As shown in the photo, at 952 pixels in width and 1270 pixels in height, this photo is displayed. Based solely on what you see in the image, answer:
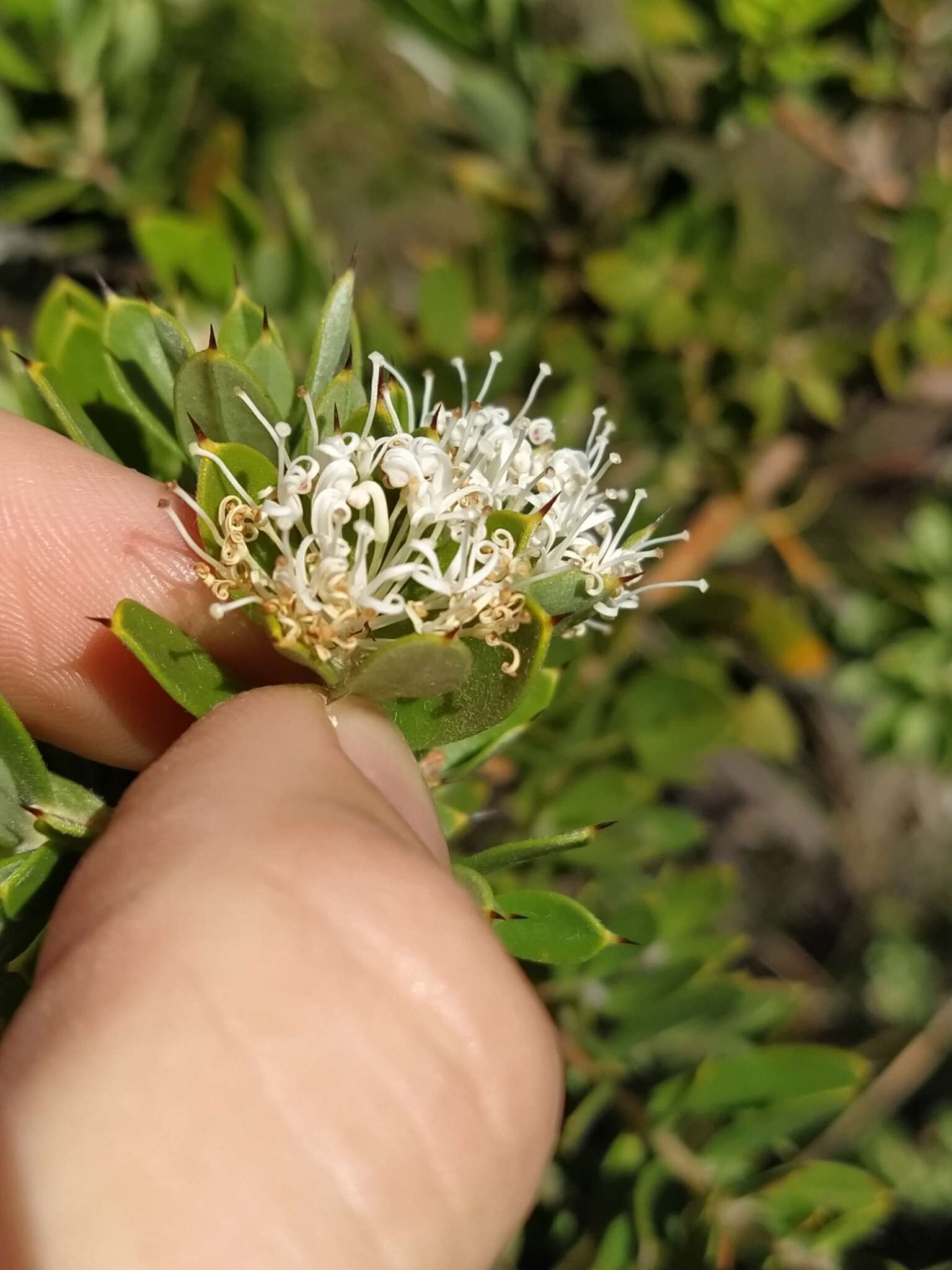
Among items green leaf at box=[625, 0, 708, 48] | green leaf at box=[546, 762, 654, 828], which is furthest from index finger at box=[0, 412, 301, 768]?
green leaf at box=[625, 0, 708, 48]

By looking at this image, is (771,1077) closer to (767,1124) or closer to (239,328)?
(767,1124)

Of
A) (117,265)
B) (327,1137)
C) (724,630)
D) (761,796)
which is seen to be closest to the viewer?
(327,1137)

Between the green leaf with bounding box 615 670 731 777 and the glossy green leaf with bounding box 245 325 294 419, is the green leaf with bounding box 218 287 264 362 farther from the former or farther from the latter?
the green leaf with bounding box 615 670 731 777

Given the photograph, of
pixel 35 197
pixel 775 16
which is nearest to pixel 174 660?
pixel 35 197

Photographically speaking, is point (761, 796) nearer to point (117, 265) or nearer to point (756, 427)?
point (756, 427)

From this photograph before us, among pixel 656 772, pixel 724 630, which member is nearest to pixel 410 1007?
pixel 656 772

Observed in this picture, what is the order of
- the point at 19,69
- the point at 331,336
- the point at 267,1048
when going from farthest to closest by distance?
the point at 19,69 < the point at 331,336 < the point at 267,1048

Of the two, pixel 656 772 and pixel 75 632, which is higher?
pixel 75 632
